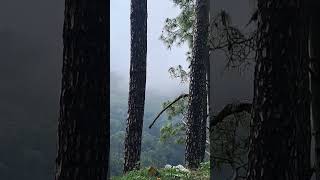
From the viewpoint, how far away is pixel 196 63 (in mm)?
7801

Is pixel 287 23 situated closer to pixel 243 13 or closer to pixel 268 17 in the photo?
pixel 268 17

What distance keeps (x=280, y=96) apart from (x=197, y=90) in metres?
4.44

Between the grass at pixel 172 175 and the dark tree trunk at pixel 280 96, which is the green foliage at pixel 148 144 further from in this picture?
the dark tree trunk at pixel 280 96

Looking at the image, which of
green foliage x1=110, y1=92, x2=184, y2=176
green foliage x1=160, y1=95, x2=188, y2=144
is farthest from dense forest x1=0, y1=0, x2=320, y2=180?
green foliage x1=110, y1=92, x2=184, y2=176

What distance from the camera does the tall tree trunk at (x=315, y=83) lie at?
13.9ft

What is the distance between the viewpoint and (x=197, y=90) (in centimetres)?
770

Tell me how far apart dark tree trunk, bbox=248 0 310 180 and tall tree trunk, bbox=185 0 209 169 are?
422cm

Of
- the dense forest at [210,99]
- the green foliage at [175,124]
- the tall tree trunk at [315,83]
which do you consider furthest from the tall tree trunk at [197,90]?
the tall tree trunk at [315,83]

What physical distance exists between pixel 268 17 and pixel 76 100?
125 cm

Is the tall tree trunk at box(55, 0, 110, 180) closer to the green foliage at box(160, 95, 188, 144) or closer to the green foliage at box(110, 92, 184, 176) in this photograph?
the green foliage at box(160, 95, 188, 144)

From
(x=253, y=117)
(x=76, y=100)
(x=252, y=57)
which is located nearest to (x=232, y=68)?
(x=252, y=57)

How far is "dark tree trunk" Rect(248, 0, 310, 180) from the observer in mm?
3244

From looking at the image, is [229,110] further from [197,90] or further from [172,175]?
[197,90]

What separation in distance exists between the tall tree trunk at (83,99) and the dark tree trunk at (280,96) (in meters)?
0.94
